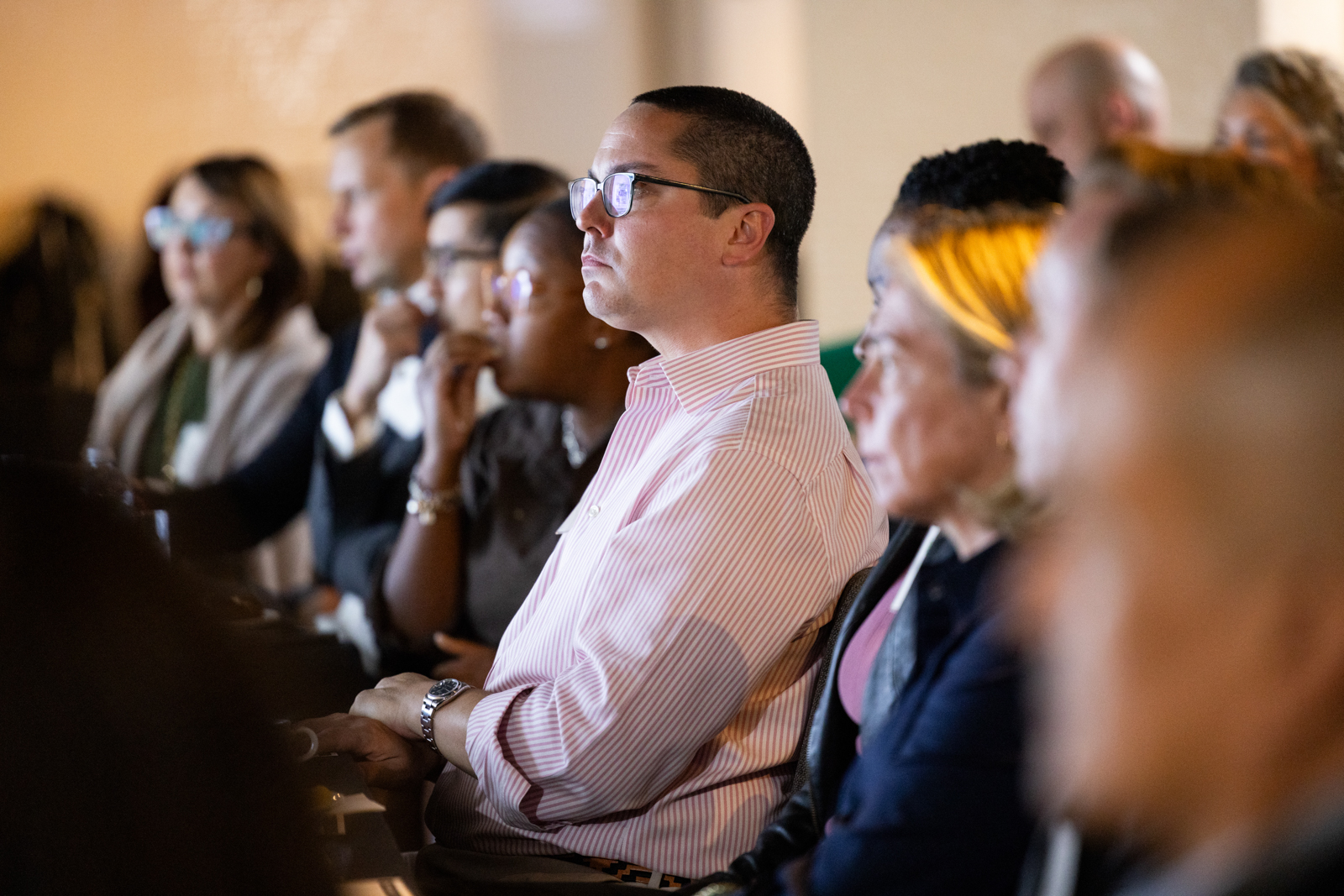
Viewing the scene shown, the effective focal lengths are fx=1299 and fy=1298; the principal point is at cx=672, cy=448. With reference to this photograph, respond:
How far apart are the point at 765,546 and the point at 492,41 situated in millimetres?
4081

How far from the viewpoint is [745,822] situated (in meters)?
1.49

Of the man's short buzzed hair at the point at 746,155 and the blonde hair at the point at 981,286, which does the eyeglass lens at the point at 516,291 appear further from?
the blonde hair at the point at 981,286

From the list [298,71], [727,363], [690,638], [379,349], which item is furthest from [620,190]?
[298,71]

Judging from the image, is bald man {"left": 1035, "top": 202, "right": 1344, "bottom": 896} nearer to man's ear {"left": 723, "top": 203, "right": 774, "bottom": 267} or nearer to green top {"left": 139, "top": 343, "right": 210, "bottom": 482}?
man's ear {"left": 723, "top": 203, "right": 774, "bottom": 267}

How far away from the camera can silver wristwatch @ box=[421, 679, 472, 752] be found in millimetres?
1597

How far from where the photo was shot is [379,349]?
2949 mm

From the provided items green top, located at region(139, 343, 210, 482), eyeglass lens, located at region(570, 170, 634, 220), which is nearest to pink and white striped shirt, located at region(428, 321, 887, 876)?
eyeglass lens, located at region(570, 170, 634, 220)

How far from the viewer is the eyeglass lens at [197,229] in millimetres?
3725

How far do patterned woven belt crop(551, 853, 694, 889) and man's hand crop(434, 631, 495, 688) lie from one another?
1.84 feet

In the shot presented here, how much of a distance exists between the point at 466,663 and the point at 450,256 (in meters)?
1.04

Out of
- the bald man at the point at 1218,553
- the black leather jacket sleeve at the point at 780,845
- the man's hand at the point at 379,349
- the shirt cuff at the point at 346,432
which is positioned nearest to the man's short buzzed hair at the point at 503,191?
the man's hand at the point at 379,349

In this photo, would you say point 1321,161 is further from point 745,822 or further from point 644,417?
point 745,822

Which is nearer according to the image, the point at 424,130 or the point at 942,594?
the point at 942,594

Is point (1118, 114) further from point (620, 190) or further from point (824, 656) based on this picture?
point (824, 656)
